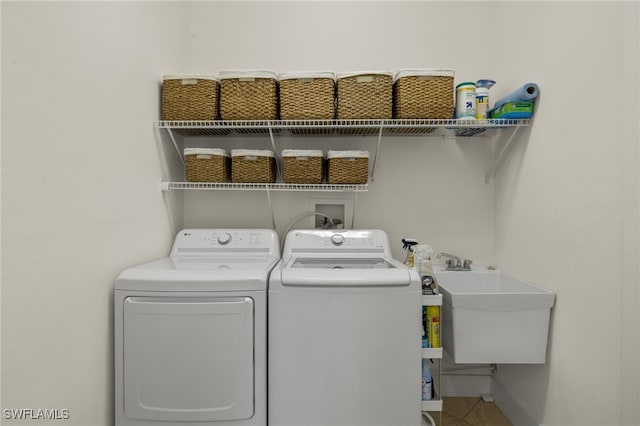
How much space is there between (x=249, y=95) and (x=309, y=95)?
326 millimetres

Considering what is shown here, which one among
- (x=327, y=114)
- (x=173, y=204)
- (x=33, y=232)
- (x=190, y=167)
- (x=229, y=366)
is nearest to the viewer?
(x=33, y=232)

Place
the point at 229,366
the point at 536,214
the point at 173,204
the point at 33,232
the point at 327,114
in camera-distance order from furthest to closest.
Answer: the point at 173,204 < the point at 327,114 < the point at 536,214 < the point at 229,366 < the point at 33,232

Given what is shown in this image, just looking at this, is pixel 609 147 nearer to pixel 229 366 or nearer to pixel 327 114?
pixel 327 114

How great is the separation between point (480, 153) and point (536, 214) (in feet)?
2.05

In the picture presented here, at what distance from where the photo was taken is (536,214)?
5.26ft

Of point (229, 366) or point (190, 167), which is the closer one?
point (229, 366)

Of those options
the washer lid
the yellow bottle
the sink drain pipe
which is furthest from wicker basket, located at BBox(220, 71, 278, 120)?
the sink drain pipe

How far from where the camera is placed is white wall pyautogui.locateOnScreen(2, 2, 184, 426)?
0.97m

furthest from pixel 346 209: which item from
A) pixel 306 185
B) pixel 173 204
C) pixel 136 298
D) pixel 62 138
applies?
pixel 62 138

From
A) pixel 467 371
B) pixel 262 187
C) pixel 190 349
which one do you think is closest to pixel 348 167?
pixel 262 187

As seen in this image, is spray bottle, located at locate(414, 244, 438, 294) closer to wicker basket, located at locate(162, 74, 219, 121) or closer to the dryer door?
the dryer door

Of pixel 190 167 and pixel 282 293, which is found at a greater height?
pixel 190 167

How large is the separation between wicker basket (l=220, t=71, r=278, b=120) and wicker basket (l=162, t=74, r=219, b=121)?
0.25 feet

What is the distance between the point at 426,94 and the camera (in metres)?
1.73
